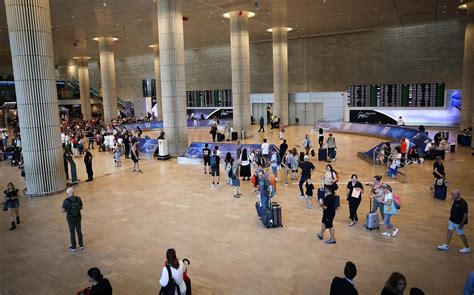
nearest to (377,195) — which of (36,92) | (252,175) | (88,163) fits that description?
(252,175)

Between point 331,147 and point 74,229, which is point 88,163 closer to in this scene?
point 74,229

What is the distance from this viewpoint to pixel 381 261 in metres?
7.64

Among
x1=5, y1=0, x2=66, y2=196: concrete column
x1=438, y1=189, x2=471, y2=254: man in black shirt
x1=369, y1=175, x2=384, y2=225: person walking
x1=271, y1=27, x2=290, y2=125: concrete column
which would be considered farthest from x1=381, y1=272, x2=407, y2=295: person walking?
x1=271, y1=27, x2=290, y2=125: concrete column

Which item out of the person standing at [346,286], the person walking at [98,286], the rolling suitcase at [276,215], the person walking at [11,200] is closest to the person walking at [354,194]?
the rolling suitcase at [276,215]

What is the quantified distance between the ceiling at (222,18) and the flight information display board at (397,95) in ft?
18.6

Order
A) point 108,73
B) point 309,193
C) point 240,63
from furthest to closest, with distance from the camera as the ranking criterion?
point 108,73, point 240,63, point 309,193

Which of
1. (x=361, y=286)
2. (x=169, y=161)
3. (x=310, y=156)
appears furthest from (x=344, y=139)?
Answer: (x=361, y=286)

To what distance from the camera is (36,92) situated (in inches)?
537

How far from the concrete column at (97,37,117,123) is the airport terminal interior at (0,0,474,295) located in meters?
0.31

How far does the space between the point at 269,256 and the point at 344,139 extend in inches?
842

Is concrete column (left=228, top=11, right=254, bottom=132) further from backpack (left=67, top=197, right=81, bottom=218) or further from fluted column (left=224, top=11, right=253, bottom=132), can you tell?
backpack (left=67, top=197, right=81, bottom=218)

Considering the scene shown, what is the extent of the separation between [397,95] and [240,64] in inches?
656

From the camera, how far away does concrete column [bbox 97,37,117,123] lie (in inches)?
1452

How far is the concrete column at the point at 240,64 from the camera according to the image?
88.7 ft
